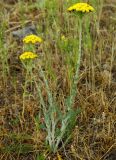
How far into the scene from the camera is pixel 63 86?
2.64m

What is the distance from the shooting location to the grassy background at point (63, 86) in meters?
2.18

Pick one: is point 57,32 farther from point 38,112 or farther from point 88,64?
point 38,112

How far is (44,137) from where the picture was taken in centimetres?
222

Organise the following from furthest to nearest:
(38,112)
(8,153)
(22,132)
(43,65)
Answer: (43,65) < (38,112) < (22,132) < (8,153)

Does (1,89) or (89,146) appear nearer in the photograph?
(89,146)

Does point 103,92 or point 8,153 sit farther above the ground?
point 103,92

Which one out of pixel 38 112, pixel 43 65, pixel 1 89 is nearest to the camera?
pixel 38 112

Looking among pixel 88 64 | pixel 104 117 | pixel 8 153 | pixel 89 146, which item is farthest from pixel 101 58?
pixel 8 153

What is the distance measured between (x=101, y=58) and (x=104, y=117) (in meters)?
0.72

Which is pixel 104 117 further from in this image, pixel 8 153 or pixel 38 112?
pixel 8 153

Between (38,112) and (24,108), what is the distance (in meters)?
0.09

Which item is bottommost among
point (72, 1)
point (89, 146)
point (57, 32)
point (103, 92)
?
point (89, 146)

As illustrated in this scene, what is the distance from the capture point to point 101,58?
9.62 feet

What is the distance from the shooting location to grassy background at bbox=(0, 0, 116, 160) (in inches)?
85.7
